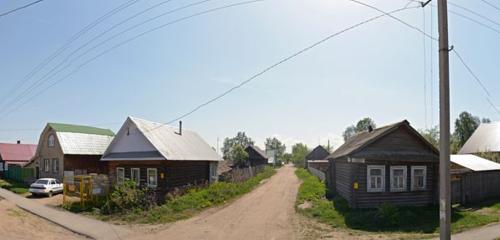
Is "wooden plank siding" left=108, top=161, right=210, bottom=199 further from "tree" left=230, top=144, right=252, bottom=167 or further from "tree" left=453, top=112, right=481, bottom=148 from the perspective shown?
"tree" left=453, top=112, right=481, bottom=148

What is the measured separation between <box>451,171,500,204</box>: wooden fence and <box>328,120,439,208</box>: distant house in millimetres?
1663

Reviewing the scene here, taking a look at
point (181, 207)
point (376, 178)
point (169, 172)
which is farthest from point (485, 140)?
point (181, 207)

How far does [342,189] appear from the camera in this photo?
1034 inches

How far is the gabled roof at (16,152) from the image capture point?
192 ft

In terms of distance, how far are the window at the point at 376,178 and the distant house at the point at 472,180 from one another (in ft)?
14.8

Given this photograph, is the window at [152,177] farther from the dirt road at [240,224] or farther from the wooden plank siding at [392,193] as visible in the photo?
the wooden plank siding at [392,193]

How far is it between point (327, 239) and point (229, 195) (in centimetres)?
1422

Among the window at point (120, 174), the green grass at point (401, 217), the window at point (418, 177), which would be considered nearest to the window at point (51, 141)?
the window at point (120, 174)

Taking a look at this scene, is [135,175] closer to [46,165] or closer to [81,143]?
[81,143]

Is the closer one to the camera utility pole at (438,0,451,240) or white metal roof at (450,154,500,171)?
utility pole at (438,0,451,240)

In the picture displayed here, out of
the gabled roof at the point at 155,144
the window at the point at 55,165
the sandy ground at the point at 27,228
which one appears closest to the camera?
the sandy ground at the point at 27,228

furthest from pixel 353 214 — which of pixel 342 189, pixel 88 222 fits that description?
pixel 88 222

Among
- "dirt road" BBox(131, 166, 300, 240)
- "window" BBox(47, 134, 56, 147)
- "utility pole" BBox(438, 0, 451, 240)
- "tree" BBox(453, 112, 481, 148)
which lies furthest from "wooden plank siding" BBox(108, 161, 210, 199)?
"tree" BBox(453, 112, 481, 148)

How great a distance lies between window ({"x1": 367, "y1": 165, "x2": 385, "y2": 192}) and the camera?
2231cm
